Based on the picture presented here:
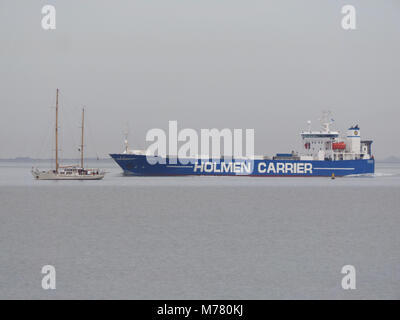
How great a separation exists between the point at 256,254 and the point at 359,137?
2335 inches

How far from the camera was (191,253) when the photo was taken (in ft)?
69.5

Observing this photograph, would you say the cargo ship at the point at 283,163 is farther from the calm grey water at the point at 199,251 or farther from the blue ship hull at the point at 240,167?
the calm grey water at the point at 199,251

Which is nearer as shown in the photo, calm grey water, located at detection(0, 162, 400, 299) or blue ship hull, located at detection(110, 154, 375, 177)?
calm grey water, located at detection(0, 162, 400, 299)

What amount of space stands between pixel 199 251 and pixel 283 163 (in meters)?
51.6

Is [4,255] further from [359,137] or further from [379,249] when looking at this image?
[359,137]

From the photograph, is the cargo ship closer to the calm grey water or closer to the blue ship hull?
the blue ship hull

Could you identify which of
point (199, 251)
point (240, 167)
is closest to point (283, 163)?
point (240, 167)

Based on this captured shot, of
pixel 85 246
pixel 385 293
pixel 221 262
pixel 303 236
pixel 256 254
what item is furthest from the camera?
pixel 303 236

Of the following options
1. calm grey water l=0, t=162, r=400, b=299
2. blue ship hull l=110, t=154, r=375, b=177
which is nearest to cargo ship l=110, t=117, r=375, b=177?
blue ship hull l=110, t=154, r=375, b=177

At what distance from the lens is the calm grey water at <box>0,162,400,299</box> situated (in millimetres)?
15727

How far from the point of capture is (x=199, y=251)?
21.7 metres

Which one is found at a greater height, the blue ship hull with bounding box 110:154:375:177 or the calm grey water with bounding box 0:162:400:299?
the blue ship hull with bounding box 110:154:375:177

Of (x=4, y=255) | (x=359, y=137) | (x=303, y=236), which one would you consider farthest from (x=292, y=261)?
(x=359, y=137)

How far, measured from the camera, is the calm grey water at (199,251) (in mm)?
15727
